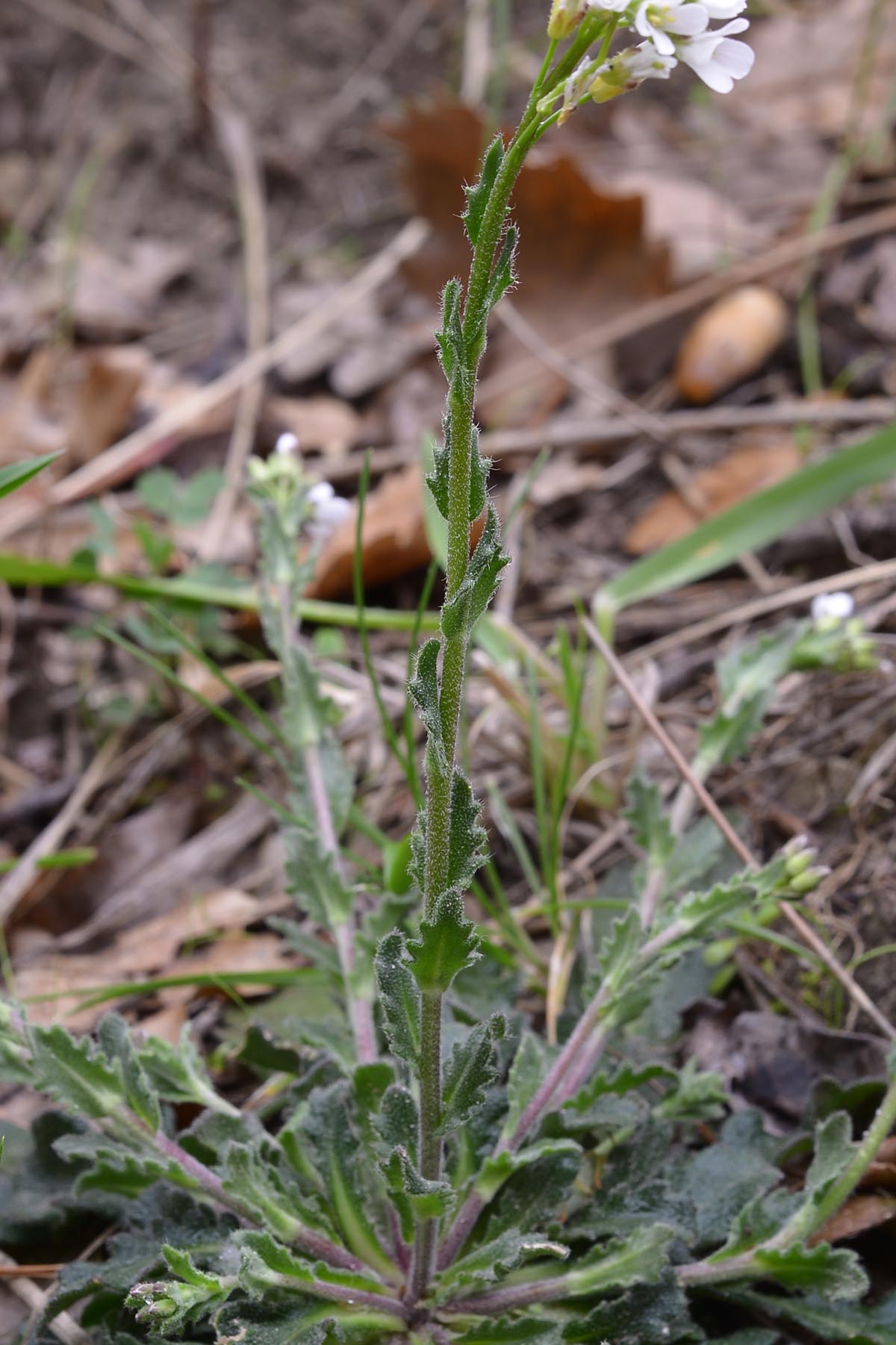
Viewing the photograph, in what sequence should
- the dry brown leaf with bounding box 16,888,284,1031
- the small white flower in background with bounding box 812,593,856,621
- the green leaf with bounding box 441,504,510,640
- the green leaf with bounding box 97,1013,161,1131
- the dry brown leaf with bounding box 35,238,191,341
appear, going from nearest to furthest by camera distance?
the green leaf with bounding box 441,504,510,640
the green leaf with bounding box 97,1013,161,1131
the small white flower in background with bounding box 812,593,856,621
the dry brown leaf with bounding box 16,888,284,1031
the dry brown leaf with bounding box 35,238,191,341

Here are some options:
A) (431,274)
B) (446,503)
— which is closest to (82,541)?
(431,274)

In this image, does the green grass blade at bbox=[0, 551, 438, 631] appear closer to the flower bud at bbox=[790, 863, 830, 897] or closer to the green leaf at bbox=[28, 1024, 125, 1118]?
the flower bud at bbox=[790, 863, 830, 897]

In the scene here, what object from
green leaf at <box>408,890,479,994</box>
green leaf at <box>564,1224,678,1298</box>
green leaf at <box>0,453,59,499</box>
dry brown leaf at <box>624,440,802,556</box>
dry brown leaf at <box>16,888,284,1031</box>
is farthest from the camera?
dry brown leaf at <box>624,440,802,556</box>

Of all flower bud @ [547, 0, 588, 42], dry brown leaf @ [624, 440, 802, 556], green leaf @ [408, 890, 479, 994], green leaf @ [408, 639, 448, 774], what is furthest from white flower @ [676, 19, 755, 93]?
dry brown leaf @ [624, 440, 802, 556]

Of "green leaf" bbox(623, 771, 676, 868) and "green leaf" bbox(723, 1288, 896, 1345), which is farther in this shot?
"green leaf" bbox(623, 771, 676, 868)

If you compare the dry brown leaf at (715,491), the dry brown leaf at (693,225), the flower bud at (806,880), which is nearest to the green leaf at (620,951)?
the flower bud at (806,880)

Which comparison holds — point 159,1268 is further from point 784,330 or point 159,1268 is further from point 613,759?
point 784,330

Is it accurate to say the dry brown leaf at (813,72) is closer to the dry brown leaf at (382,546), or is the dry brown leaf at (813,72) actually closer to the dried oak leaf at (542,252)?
the dried oak leaf at (542,252)
